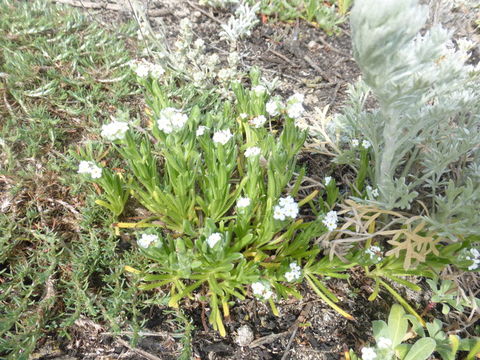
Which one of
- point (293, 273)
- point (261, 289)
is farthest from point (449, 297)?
point (261, 289)

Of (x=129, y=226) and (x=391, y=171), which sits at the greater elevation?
(x=391, y=171)

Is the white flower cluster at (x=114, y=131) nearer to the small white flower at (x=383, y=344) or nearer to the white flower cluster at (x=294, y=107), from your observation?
the white flower cluster at (x=294, y=107)

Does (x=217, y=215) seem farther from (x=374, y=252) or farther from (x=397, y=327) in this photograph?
(x=397, y=327)

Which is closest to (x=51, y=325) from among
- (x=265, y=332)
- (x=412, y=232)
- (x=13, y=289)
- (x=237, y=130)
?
(x=13, y=289)

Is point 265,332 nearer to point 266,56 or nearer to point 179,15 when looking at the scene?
point 266,56

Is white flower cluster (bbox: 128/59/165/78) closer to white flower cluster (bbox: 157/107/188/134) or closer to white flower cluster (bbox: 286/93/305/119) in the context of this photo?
white flower cluster (bbox: 157/107/188/134)

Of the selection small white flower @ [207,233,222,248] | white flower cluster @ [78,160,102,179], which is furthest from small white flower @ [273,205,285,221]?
white flower cluster @ [78,160,102,179]
